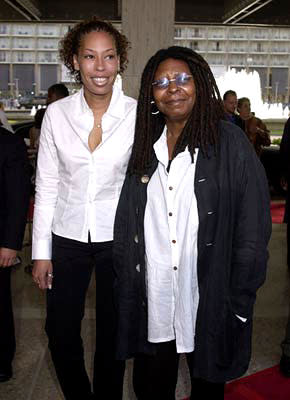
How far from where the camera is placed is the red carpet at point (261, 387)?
289cm

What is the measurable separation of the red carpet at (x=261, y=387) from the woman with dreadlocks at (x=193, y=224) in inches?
31.6

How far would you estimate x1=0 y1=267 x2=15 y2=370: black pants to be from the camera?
10.00 ft

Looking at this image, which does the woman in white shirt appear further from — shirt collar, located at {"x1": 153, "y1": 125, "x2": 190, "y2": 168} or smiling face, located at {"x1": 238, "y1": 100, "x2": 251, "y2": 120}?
smiling face, located at {"x1": 238, "y1": 100, "x2": 251, "y2": 120}

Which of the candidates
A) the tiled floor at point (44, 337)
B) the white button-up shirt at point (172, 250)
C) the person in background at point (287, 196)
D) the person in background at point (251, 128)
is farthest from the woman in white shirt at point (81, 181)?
the person in background at point (251, 128)

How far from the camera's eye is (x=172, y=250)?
2.03 m

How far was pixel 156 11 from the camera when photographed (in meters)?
7.73

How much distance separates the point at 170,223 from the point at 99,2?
48.5 feet

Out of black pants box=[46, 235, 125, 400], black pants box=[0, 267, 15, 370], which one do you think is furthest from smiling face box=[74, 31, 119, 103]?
black pants box=[0, 267, 15, 370]

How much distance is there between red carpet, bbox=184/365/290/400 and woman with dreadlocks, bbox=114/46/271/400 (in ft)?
2.63

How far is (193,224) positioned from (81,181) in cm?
55

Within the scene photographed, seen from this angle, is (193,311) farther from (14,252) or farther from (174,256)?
(14,252)

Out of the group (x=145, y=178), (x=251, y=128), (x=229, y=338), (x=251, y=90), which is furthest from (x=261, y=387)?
(x=251, y=90)

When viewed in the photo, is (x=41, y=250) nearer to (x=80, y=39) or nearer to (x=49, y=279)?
(x=49, y=279)

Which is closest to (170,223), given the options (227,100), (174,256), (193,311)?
(174,256)
